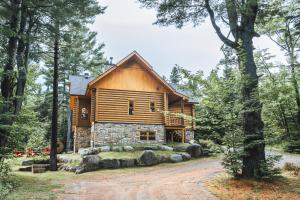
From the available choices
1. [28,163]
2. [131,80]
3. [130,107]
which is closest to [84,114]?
[130,107]

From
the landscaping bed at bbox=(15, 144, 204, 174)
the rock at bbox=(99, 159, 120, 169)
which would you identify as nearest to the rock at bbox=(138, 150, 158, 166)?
the landscaping bed at bbox=(15, 144, 204, 174)

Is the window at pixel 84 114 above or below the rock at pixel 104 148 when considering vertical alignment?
above

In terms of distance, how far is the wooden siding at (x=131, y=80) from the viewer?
23.4 m

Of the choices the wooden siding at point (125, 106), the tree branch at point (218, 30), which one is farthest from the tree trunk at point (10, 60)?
the wooden siding at point (125, 106)

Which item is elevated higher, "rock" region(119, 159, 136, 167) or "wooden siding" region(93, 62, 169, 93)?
"wooden siding" region(93, 62, 169, 93)

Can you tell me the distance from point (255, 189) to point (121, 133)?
1431 cm

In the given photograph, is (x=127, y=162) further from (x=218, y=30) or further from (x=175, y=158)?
(x=218, y=30)

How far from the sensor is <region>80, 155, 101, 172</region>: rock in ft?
54.7

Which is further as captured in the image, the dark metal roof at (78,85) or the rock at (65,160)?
the dark metal roof at (78,85)

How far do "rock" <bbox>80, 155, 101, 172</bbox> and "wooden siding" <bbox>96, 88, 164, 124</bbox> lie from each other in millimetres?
5560

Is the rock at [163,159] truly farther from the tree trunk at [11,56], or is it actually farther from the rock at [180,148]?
the tree trunk at [11,56]

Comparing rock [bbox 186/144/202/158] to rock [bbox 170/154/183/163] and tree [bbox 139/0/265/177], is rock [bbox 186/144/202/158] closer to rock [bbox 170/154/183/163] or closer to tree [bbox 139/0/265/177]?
rock [bbox 170/154/183/163]

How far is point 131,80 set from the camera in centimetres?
2405

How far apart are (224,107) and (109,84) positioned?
1395cm
